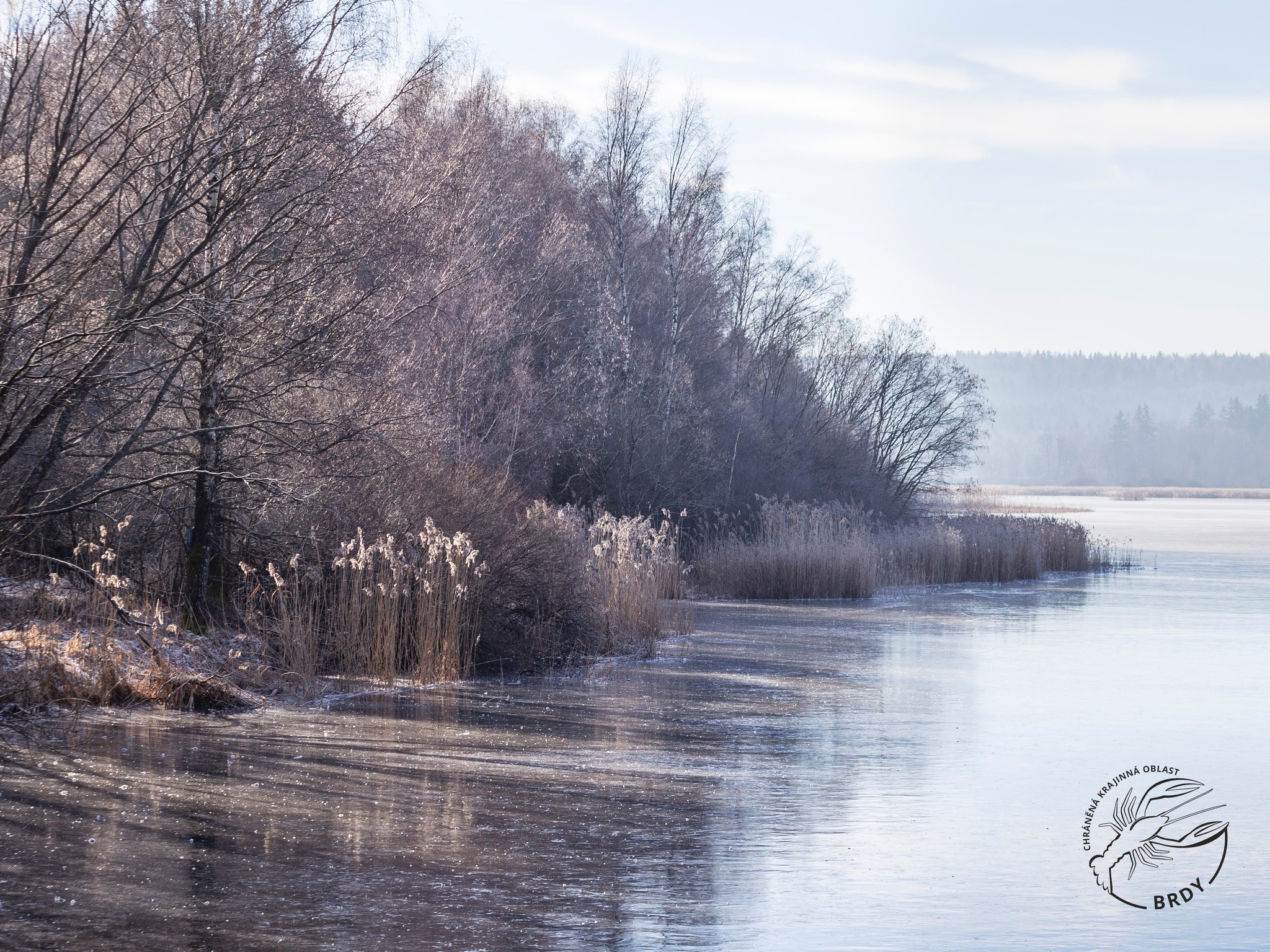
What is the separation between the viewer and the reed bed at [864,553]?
928 inches

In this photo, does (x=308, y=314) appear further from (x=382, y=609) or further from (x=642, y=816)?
(x=642, y=816)

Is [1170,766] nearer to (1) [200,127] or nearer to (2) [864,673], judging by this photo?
(2) [864,673]

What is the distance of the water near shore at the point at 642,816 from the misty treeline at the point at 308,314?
161 cm

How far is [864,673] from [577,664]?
2.93 m

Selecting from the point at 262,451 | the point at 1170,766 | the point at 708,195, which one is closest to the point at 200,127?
the point at 262,451

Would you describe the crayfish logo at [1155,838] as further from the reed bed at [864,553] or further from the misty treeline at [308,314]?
the reed bed at [864,553]

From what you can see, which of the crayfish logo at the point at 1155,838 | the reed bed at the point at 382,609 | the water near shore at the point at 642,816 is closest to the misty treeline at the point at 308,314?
the reed bed at the point at 382,609

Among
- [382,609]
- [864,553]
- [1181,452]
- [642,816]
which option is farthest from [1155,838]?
[1181,452]

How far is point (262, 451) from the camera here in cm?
1231

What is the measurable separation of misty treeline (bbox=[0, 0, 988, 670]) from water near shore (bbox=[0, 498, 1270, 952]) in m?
1.61

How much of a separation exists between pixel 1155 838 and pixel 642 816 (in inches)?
106

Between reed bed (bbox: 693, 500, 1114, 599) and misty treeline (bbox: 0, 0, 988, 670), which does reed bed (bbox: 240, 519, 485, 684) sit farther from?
reed bed (bbox: 693, 500, 1114, 599)

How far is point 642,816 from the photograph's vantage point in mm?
7223

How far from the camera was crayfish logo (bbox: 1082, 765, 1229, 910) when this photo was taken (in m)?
6.21
